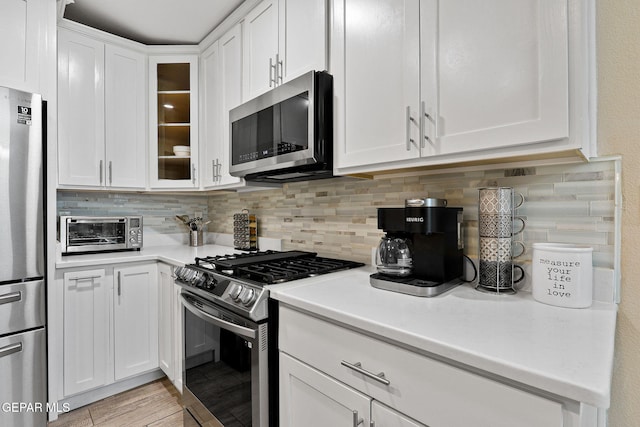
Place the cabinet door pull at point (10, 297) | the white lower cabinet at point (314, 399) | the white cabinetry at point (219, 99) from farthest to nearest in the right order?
the white cabinetry at point (219, 99) < the cabinet door pull at point (10, 297) < the white lower cabinet at point (314, 399)

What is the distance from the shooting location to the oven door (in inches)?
49.6

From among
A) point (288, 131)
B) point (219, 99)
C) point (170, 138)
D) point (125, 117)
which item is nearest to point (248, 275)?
point (288, 131)

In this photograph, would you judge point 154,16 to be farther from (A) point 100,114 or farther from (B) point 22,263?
(B) point 22,263

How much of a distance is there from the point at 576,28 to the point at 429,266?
82cm

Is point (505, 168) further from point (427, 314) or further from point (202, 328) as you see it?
point (202, 328)

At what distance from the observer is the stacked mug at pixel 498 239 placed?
113 cm

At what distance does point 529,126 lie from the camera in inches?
35.2

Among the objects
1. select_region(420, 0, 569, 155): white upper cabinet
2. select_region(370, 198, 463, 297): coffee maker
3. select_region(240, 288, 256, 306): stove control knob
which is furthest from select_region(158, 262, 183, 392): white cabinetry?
select_region(420, 0, 569, 155): white upper cabinet

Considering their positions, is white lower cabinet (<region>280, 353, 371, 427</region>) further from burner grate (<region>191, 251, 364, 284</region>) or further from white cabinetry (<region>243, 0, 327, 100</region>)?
white cabinetry (<region>243, 0, 327, 100</region>)

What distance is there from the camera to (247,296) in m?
1.29

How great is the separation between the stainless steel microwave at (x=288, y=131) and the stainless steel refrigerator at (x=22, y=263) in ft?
3.48

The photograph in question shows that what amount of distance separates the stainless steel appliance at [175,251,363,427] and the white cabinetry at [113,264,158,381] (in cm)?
61

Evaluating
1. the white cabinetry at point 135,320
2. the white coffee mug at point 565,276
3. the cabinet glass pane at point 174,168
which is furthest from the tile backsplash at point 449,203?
the white cabinetry at point 135,320

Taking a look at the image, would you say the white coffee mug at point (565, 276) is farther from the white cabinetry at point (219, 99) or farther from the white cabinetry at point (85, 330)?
the white cabinetry at point (85, 330)
